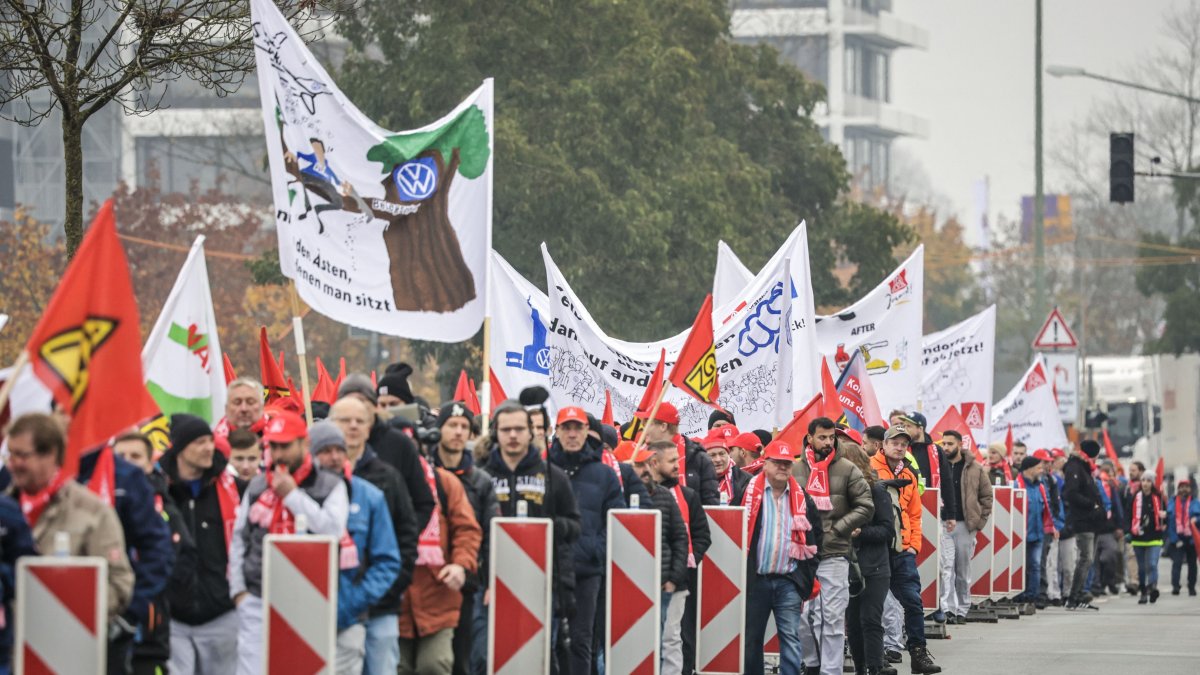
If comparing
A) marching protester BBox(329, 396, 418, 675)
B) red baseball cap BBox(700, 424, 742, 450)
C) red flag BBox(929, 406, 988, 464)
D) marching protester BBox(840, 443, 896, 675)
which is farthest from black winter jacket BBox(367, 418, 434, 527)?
red flag BBox(929, 406, 988, 464)

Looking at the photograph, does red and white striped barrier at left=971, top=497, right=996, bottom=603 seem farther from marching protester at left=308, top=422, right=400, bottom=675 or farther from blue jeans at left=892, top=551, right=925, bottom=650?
marching protester at left=308, top=422, right=400, bottom=675

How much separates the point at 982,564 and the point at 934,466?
112 inches

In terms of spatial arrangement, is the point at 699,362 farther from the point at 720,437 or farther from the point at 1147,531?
the point at 1147,531

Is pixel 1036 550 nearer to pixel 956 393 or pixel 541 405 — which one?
pixel 956 393

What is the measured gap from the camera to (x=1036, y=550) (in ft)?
88.6

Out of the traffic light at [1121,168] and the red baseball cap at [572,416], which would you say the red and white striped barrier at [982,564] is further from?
the traffic light at [1121,168]

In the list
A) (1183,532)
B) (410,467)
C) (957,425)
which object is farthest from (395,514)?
(1183,532)

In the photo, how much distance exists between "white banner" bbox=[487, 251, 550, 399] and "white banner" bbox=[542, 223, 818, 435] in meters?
0.40

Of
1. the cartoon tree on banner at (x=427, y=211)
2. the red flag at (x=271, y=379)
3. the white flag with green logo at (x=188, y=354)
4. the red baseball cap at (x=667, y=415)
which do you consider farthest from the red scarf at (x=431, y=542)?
the red flag at (x=271, y=379)

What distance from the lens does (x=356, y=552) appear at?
10.1 meters

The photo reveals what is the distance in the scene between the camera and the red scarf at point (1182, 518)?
108 feet

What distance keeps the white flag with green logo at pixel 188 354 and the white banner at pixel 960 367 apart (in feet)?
51.1

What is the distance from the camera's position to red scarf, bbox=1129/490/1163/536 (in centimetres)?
3108

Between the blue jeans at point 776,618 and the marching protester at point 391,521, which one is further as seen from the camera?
the blue jeans at point 776,618
